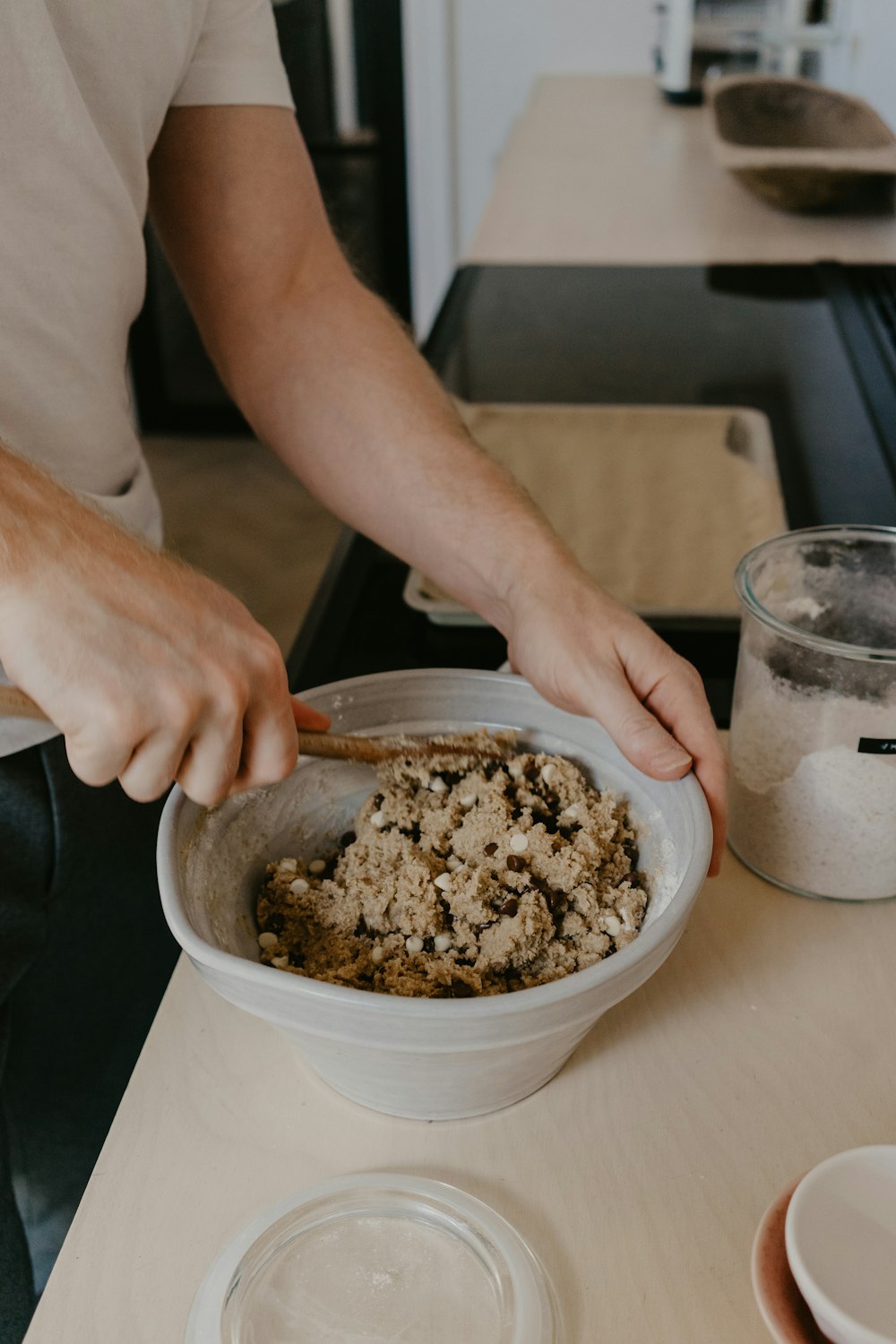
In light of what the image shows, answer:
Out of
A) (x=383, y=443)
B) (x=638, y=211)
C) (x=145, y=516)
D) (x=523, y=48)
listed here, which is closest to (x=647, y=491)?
(x=383, y=443)

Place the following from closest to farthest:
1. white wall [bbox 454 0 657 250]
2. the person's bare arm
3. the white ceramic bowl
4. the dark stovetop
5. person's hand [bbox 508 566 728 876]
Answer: the white ceramic bowl → person's hand [bbox 508 566 728 876] → the person's bare arm → the dark stovetop → white wall [bbox 454 0 657 250]

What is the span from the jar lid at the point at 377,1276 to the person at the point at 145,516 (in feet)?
0.79

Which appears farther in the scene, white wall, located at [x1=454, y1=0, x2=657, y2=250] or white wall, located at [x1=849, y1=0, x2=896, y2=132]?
white wall, located at [x1=454, y1=0, x2=657, y2=250]

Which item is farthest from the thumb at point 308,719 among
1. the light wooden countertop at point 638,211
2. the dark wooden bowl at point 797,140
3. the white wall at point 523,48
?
the white wall at point 523,48

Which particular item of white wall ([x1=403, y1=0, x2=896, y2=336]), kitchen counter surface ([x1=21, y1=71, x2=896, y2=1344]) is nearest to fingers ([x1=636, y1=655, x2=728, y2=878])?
kitchen counter surface ([x1=21, y1=71, x2=896, y2=1344])

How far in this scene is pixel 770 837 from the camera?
82 centimetres

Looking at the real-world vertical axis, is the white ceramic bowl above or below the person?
below

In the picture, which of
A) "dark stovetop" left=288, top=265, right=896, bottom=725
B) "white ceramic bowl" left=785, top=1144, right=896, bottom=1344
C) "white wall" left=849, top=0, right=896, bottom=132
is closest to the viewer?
"white ceramic bowl" left=785, top=1144, right=896, bottom=1344

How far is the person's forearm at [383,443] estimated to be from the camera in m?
0.92

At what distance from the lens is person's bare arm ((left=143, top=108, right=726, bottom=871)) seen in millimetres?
916

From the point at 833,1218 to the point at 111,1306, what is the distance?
38 cm

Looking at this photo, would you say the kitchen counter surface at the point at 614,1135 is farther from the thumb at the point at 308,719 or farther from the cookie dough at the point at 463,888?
the thumb at the point at 308,719

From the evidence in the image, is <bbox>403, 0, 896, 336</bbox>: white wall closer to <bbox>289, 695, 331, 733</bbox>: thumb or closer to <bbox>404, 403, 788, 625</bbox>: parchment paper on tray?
<bbox>404, 403, 788, 625</bbox>: parchment paper on tray

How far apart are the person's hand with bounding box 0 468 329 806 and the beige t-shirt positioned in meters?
0.21
